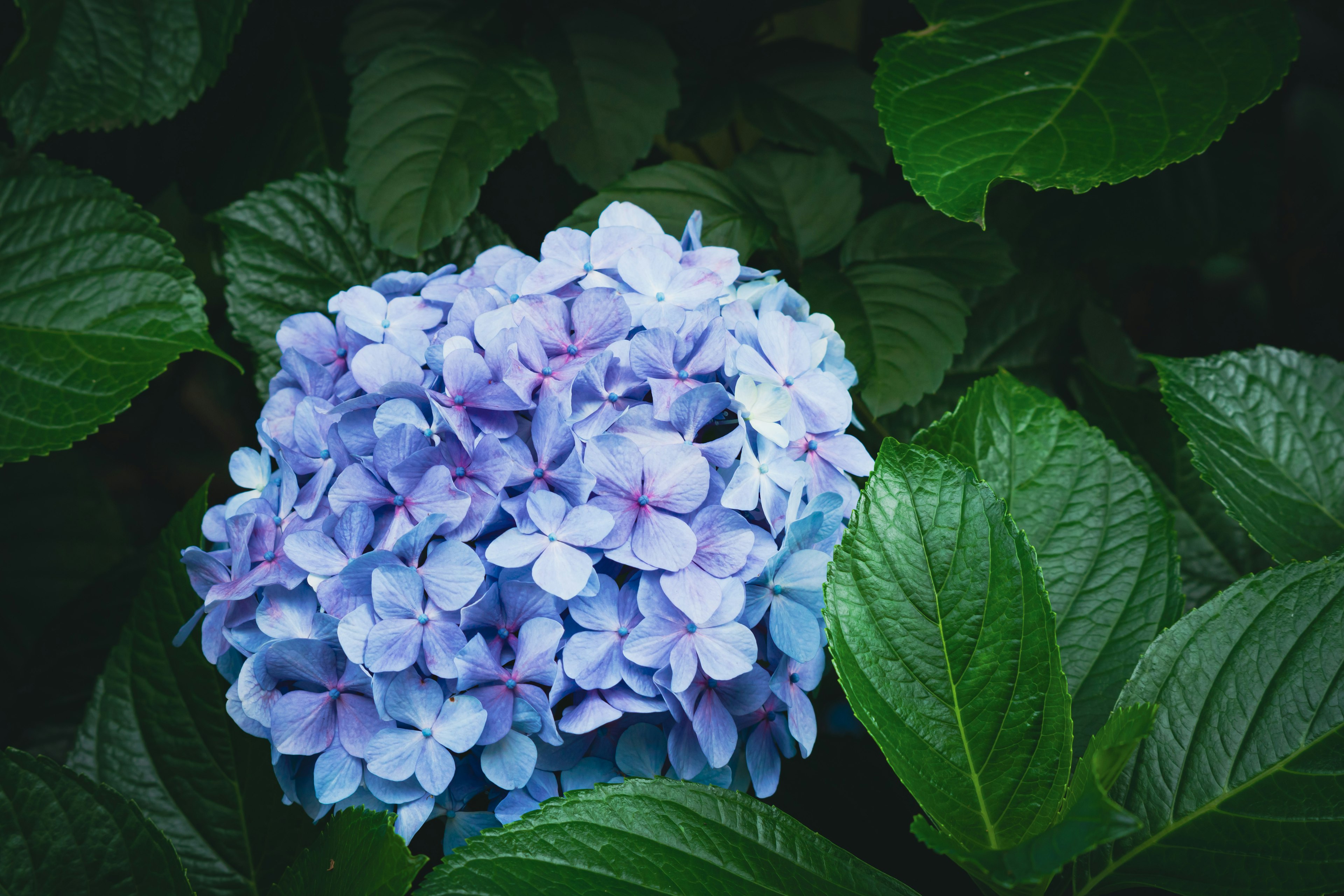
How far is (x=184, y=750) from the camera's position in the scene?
730 mm

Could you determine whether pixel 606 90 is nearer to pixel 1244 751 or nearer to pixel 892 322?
pixel 892 322

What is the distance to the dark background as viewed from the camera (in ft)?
3.18

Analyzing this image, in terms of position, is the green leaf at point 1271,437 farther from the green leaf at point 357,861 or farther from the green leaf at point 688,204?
the green leaf at point 357,861

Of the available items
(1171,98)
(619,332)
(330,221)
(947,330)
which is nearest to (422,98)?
(330,221)

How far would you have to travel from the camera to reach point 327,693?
1.78 feet

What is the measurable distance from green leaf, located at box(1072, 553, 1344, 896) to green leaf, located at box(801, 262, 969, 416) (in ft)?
0.91

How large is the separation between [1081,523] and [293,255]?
2.38ft

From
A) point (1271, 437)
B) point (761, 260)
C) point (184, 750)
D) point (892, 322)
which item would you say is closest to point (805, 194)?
point (761, 260)

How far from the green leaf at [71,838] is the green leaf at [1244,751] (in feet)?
2.08

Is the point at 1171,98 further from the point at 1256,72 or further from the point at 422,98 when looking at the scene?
the point at 422,98

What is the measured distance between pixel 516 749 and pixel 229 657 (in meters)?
0.22

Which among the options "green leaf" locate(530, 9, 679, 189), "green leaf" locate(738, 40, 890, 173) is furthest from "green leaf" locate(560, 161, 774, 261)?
"green leaf" locate(738, 40, 890, 173)

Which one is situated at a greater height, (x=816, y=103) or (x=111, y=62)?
(x=816, y=103)

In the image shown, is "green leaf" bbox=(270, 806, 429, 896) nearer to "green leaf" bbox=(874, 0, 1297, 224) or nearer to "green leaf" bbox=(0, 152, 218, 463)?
"green leaf" bbox=(0, 152, 218, 463)
